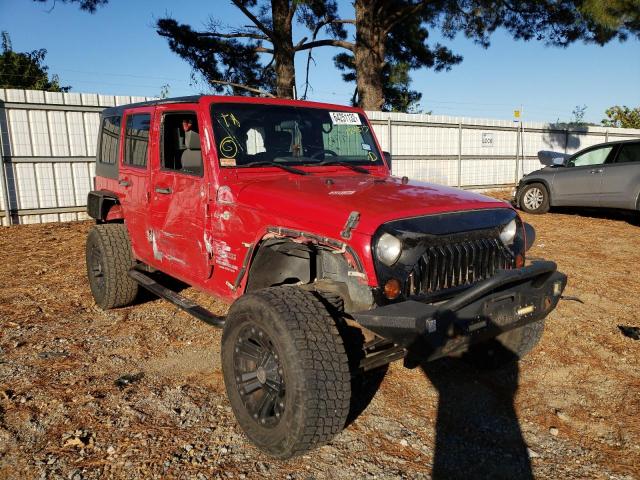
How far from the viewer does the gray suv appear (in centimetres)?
951

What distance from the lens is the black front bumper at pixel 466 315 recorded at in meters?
2.37

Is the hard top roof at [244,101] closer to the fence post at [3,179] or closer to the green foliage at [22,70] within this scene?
the fence post at [3,179]

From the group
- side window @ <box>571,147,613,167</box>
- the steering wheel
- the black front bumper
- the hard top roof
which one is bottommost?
the black front bumper

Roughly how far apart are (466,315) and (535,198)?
32.0ft

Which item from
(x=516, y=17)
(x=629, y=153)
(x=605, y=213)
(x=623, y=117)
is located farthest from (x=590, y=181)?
(x=623, y=117)

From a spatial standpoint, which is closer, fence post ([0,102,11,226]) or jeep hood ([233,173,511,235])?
jeep hood ([233,173,511,235])

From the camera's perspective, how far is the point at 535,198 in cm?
1127

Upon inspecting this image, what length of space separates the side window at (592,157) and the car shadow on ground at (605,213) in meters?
1.19

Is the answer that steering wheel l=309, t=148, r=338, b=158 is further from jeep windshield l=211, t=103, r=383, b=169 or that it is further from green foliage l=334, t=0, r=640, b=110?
green foliage l=334, t=0, r=640, b=110

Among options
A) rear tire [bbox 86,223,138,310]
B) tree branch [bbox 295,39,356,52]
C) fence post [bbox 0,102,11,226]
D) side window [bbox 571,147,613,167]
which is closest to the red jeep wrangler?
rear tire [bbox 86,223,138,310]

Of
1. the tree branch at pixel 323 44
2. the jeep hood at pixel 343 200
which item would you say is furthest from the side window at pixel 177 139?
the tree branch at pixel 323 44

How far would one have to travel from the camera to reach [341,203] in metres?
2.85

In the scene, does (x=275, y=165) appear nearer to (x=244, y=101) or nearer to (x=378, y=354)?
(x=244, y=101)

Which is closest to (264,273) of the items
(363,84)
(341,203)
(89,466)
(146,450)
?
(341,203)
